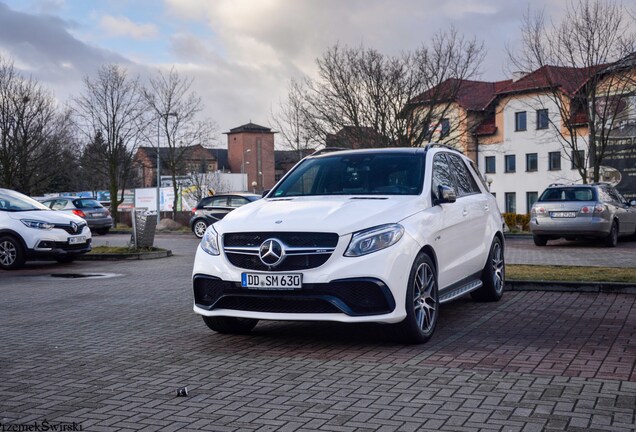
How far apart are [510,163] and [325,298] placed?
61.9m

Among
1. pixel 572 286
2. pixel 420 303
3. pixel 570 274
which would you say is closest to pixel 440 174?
pixel 420 303

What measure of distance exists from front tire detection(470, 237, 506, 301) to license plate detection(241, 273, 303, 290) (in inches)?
139

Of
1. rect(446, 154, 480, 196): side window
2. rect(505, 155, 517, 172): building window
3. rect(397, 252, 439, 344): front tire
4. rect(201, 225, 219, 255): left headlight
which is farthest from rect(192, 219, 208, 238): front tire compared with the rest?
rect(505, 155, 517, 172): building window

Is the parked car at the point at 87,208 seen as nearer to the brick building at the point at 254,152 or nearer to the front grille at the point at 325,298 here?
the front grille at the point at 325,298

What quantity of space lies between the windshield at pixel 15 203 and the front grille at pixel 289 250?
10.9m

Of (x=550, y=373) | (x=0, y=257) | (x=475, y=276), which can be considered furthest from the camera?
(x=0, y=257)

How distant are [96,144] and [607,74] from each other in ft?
89.0

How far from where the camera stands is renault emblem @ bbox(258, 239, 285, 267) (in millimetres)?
6793

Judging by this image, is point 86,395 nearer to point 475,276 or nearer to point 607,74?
point 475,276

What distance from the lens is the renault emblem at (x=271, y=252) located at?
22.3 ft

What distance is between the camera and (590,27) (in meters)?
30.0

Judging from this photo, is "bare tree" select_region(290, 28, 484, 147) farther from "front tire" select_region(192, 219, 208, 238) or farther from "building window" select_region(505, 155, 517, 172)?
"building window" select_region(505, 155, 517, 172)

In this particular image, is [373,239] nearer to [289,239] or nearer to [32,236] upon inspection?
[289,239]

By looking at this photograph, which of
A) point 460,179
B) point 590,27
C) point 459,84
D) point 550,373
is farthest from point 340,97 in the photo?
point 550,373
